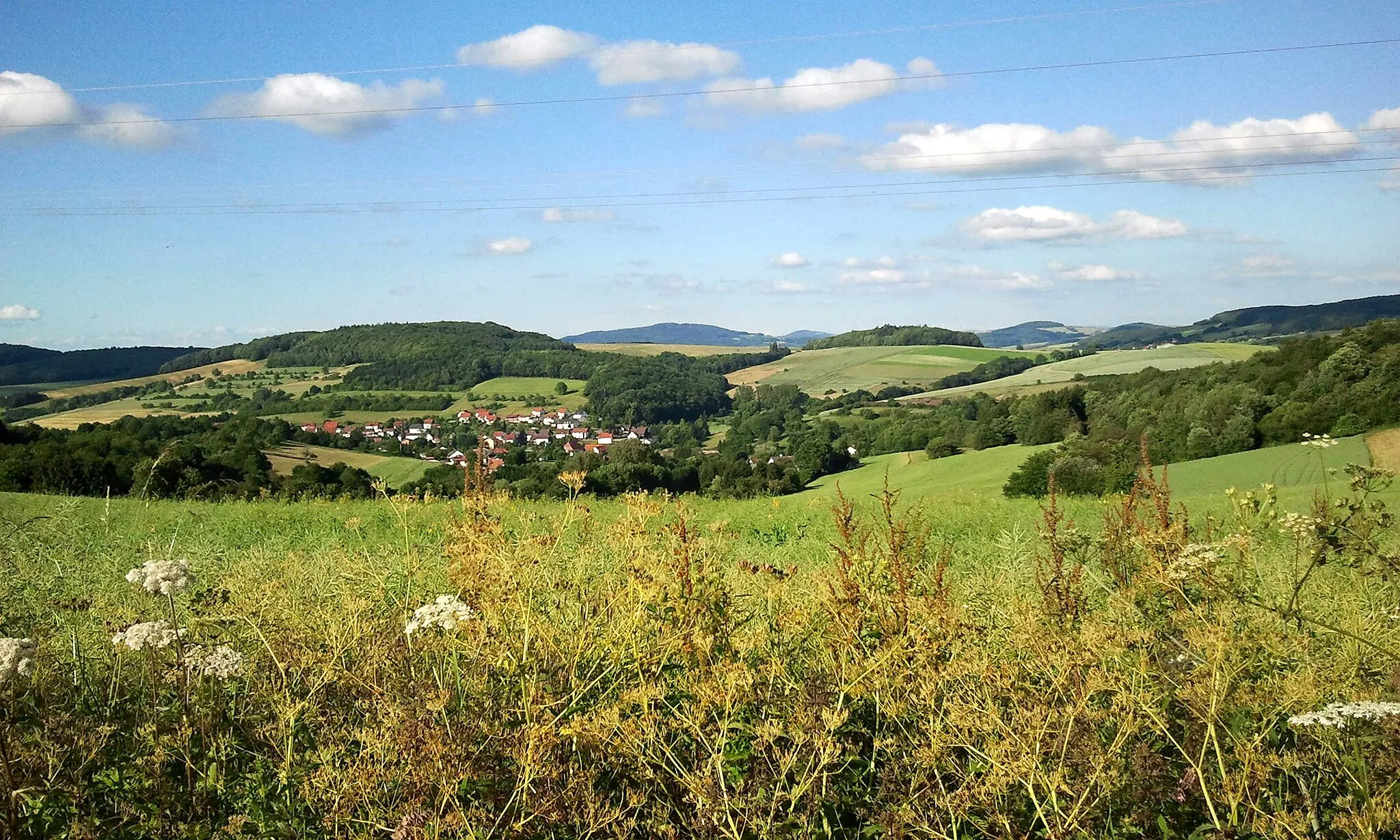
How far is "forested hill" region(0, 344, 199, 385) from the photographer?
7519cm

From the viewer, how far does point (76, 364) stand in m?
86.2

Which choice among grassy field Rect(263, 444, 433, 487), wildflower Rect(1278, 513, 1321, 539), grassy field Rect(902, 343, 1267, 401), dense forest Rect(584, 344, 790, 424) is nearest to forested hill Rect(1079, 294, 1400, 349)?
grassy field Rect(902, 343, 1267, 401)

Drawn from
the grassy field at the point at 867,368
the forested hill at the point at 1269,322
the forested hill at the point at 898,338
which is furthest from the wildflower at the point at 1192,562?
the forested hill at the point at 898,338

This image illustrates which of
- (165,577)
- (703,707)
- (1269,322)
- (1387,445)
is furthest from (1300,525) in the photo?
(1269,322)

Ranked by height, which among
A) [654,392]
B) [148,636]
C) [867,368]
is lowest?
[654,392]

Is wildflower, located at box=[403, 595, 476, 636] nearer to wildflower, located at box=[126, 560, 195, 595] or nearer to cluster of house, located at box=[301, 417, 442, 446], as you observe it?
wildflower, located at box=[126, 560, 195, 595]

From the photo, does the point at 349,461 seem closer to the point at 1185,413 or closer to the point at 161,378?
the point at 1185,413

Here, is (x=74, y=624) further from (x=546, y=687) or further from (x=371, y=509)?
(x=371, y=509)

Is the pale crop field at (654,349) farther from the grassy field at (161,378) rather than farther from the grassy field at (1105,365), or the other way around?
the grassy field at (1105,365)

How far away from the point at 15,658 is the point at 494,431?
214 ft

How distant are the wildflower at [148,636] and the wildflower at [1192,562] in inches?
144

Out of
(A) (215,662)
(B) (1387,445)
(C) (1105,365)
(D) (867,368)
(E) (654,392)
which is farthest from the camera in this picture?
(D) (867,368)

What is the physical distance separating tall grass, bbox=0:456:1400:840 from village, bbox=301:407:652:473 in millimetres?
44088

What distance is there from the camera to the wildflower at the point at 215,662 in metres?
2.94
